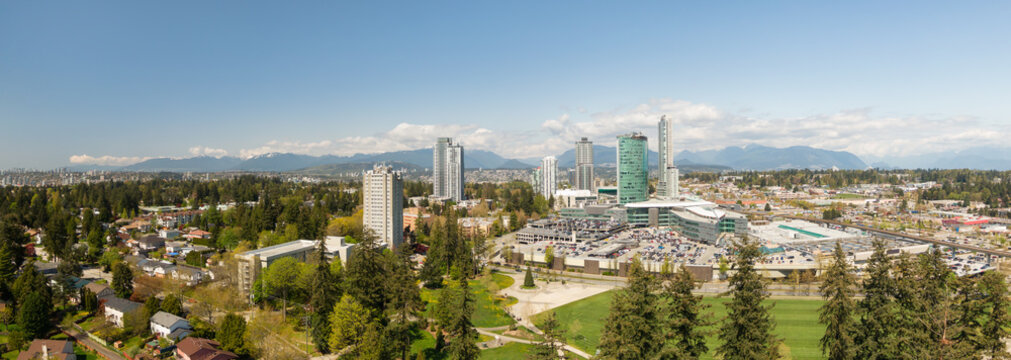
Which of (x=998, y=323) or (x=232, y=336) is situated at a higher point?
(x=998, y=323)

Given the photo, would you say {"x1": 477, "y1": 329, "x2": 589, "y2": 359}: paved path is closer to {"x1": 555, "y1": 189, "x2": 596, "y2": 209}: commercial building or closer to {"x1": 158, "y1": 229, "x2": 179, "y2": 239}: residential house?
{"x1": 158, "y1": 229, "x2": 179, "y2": 239}: residential house

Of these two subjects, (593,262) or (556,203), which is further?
(556,203)

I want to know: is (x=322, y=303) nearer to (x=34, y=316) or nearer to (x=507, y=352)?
(x=507, y=352)

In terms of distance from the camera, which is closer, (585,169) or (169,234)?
(169,234)

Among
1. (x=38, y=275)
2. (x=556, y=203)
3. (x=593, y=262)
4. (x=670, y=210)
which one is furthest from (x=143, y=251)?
(x=556, y=203)

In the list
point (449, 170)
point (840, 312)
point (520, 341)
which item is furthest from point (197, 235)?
point (449, 170)

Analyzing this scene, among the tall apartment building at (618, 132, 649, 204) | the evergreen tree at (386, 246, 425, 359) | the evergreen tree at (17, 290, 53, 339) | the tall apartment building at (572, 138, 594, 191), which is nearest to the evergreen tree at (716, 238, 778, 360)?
the evergreen tree at (386, 246, 425, 359)

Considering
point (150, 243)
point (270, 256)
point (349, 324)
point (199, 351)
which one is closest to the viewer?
point (349, 324)

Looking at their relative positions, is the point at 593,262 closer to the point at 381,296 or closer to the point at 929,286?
the point at 381,296
